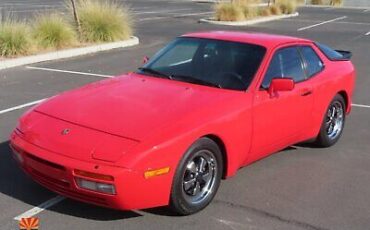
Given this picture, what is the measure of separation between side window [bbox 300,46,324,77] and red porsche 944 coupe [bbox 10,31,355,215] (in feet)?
0.05

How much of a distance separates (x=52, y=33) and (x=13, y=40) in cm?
144

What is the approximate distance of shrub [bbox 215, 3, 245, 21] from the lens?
78.8 feet

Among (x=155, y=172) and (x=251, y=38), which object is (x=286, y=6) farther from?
(x=155, y=172)

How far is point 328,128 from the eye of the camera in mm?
6512

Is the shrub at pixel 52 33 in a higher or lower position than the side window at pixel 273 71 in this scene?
lower

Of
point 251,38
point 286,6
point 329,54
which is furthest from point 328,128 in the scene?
point 286,6

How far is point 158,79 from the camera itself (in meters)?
5.34

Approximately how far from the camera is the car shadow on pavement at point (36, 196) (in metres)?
4.36

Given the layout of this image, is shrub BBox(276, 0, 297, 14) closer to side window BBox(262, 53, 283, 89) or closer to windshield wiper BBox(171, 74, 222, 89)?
side window BBox(262, 53, 283, 89)

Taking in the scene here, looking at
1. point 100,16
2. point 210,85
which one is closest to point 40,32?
Answer: point 100,16

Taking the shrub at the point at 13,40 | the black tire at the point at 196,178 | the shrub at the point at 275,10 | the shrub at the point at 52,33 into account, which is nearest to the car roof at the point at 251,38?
the black tire at the point at 196,178

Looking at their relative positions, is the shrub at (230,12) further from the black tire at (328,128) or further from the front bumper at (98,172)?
the front bumper at (98,172)

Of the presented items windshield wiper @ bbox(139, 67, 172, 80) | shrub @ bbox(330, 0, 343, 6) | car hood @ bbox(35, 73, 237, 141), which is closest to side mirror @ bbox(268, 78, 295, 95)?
car hood @ bbox(35, 73, 237, 141)

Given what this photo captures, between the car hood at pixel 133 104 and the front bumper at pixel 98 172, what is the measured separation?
13.2 inches
